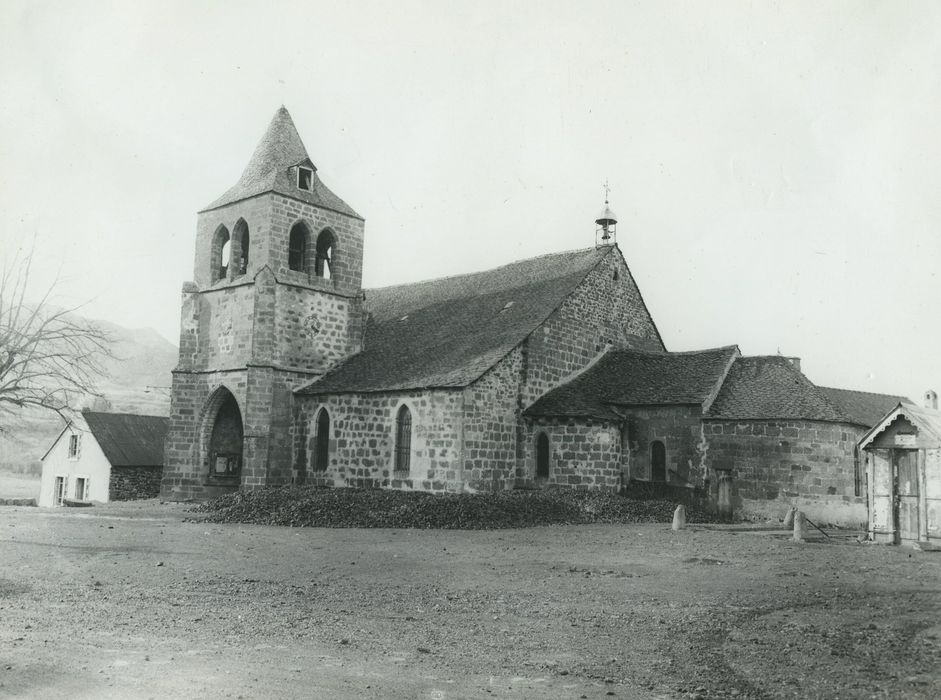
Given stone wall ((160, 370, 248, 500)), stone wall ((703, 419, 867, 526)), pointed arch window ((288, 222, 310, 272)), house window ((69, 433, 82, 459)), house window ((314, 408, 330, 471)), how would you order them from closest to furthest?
1. stone wall ((703, 419, 867, 526))
2. house window ((314, 408, 330, 471))
3. stone wall ((160, 370, 248, 500))
4. pointed arch window ((288, 222, 310, 272))
5. house window ((69, 433, 82, 459))

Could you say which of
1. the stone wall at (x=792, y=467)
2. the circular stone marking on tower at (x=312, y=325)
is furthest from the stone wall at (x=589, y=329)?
the circular stone marking on tower at (x=312, y=325)

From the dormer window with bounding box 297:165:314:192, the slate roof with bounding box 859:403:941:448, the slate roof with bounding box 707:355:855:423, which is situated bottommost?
the slate roof with bounding box 859:403:941:448

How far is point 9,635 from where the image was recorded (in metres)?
9.34

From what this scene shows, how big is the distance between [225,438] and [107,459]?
10.9m

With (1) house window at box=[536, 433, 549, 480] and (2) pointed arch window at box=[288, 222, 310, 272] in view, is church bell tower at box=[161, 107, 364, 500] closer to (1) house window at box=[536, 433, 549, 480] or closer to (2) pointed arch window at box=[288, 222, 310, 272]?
(2) pointed arch window at box=[288, 222, 310, 272]

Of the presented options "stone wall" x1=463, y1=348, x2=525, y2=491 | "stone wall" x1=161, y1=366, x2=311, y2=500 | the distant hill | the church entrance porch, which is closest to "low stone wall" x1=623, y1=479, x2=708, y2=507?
"stone wall" x1=463, y1=348, x2=525, y2=491

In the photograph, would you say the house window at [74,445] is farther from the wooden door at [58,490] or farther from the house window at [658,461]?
the house window at [658,461]

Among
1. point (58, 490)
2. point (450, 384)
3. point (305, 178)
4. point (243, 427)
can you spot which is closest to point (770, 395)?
point (450, 384)

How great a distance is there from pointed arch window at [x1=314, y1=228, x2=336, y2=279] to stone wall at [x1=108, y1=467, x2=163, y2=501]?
583 inches

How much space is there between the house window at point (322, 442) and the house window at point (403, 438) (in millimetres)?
3483

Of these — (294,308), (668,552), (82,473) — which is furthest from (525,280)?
→ (82,473)

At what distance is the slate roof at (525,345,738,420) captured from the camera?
2814cm

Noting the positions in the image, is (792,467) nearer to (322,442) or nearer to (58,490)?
(322,442)

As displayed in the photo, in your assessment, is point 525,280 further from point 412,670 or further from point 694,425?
point 412,670
